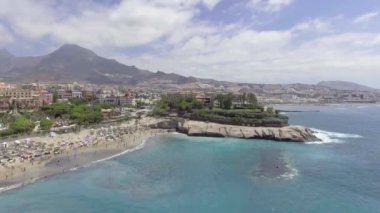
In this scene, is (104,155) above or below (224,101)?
below

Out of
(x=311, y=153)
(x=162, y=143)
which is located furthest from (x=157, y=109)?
(x=311, y=153)

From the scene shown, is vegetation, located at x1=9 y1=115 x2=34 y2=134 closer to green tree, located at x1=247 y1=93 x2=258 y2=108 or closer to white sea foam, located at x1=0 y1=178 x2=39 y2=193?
white sea foam, located at x1=0 y1=178 x2=39 y2=193

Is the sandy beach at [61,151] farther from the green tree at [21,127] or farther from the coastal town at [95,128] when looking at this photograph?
the green tree at [21,127]

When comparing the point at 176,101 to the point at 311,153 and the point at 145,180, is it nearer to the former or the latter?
the point at 311,153

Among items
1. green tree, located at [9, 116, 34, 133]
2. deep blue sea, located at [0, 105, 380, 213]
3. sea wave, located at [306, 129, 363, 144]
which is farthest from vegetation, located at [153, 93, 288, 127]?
green tree, located at [9, 116, 34, 133]

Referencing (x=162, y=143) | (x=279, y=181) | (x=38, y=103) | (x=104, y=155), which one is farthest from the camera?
(x=38, y=103)

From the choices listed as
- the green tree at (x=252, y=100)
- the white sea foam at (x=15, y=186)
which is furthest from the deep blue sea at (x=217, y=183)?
the green tree at (x=252, y=100)
